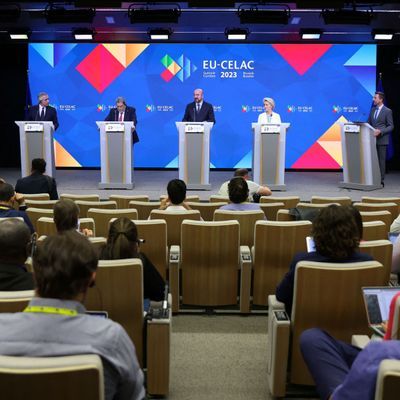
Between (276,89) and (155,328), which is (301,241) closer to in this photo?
(155,328)

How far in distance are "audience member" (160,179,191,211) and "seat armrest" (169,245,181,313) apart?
23.9 inches

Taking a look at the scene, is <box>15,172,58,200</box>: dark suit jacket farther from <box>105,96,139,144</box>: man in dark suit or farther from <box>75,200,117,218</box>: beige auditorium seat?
<box>105,96,139,144</box>: man in dark suit

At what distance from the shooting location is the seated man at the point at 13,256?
263cm

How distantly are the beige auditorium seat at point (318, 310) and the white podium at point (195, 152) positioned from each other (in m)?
6.42

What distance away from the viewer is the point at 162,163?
12.6 meters

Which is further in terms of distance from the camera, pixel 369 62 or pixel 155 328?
pixel 369 62

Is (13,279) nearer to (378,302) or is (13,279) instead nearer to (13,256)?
(13,256)

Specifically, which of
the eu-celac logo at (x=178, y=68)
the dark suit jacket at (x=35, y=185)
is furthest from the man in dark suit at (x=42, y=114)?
the dark suit jacket at (x=35, y=185)

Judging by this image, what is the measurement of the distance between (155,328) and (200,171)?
21.6 ft

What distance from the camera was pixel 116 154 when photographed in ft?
31.1

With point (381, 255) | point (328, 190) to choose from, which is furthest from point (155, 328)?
point (328, 190)

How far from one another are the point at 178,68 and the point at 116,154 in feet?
12.0

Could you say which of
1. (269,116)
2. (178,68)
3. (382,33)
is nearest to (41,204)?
(269,116)

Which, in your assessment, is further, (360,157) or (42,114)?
(42,114)
